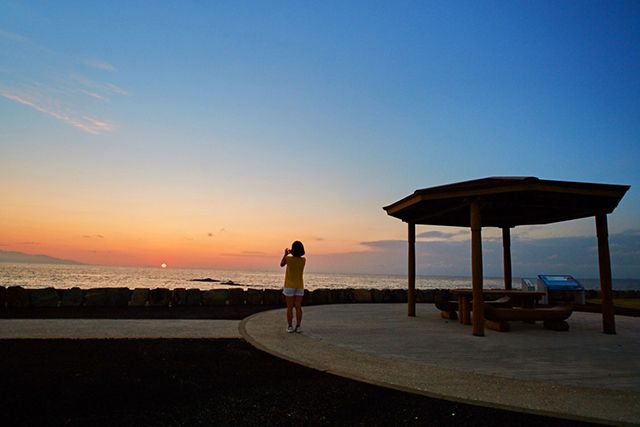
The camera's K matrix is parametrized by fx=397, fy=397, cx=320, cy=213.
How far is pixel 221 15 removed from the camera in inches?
456

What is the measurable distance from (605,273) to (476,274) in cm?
351

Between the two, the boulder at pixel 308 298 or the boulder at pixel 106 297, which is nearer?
the boulder at pixel 106 297

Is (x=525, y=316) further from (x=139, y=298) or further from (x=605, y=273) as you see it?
(x=139, y=298)

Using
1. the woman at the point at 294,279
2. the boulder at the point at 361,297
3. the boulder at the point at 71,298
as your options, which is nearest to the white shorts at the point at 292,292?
the woman at the point at 294,279

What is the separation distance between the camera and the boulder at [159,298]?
12.9 meters

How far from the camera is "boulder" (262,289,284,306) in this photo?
14211 millimetres

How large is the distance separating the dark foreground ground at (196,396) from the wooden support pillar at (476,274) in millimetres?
4768

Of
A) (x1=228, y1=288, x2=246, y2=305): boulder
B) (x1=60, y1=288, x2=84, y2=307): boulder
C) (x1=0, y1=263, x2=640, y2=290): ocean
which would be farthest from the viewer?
(x1=0, y1=263, x2=640, y2=290): ocean

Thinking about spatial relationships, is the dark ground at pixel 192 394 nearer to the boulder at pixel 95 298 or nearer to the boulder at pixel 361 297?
the boulder at pixel 95 298

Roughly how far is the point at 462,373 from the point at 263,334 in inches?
155

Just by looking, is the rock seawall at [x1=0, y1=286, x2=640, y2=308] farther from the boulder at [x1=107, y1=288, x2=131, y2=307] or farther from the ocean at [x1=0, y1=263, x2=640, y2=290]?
the ocean at [x1=0, y1=263, x2=640, y2=290]

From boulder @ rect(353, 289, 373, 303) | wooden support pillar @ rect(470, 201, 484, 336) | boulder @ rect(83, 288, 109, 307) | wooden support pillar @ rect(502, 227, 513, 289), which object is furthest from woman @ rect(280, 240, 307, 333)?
boulder @ rect(353, 289, 373, 303)

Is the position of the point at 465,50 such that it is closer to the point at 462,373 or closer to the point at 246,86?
the point at 246,86

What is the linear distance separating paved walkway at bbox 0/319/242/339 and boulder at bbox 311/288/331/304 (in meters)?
6.21
